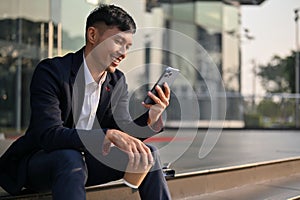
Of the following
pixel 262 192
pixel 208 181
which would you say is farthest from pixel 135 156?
pixel 262 192

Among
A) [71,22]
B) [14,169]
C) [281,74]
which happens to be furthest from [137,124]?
[281,74]

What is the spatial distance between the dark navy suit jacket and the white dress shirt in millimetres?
20

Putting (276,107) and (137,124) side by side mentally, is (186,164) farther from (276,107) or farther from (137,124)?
(276,107)

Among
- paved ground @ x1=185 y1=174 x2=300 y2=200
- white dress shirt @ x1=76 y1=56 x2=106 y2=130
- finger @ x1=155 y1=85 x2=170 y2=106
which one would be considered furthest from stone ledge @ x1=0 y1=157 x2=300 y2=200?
finger @ x1=155 y1=85 x2=170 y2=106

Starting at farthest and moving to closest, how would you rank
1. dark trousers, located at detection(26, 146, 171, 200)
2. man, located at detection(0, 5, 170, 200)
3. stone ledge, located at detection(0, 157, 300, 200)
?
stone ledge, located at detection(0, 157, 300, 200), man, located at detection(0, 5, 170, 200), dark trousers, located at detection(26, 146, 171, 200)

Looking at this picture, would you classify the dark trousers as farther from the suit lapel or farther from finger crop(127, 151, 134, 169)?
the suit lapel

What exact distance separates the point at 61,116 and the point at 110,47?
32 centimetres

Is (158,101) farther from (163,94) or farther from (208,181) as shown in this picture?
(208,181)

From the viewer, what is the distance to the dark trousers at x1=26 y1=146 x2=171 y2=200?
54.9 inches

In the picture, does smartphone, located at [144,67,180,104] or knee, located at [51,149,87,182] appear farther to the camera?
smartphone, located at [144,67,180,104]

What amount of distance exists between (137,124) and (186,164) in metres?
1.54

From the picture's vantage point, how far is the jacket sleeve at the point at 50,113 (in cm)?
149

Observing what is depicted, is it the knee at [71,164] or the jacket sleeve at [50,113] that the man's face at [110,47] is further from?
the knee at [71,164]

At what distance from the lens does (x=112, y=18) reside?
165 centimetres
